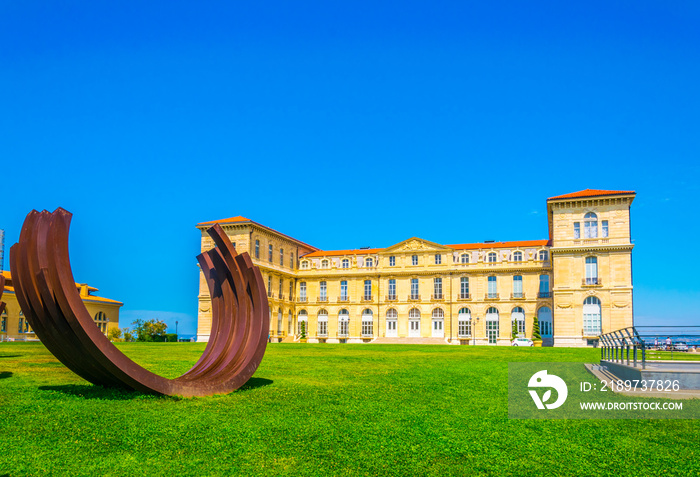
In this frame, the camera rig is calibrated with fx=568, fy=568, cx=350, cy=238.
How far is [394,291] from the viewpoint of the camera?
201ft

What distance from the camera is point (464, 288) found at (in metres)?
58.2

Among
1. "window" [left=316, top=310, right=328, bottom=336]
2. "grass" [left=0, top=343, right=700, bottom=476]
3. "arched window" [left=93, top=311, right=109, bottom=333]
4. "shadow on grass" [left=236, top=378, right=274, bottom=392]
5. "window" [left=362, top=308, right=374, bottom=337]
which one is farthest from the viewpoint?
"window" [left=316, top=310, right=328, bottom=336]

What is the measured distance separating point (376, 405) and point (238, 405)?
2.40 meters

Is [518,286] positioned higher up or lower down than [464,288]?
higher up

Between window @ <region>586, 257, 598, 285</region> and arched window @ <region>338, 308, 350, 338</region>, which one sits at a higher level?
window @ <region>586, 257, 598, 285</region>

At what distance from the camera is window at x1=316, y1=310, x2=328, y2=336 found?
63938mm

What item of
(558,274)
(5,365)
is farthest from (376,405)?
(558,274)

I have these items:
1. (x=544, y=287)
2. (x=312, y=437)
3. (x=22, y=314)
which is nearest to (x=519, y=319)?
(x=544, y=287)

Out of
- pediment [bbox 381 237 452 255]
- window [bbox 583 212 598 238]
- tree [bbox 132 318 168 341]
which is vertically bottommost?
tree [bbox 132 318 168 341]

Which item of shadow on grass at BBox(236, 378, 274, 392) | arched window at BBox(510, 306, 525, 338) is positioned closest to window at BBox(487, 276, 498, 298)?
arched window at BBox(510, 306, 525, 338)

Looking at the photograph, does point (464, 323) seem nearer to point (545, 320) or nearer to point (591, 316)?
point (545, 320)

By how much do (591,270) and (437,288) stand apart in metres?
15.4

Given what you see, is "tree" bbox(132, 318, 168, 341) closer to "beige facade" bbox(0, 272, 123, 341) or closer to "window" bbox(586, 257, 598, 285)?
"beige facade" bbox(0, 272, 123, 341)

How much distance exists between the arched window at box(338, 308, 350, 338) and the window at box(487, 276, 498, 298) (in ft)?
51.5
